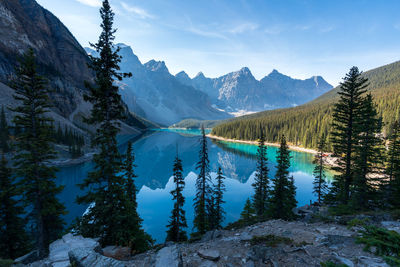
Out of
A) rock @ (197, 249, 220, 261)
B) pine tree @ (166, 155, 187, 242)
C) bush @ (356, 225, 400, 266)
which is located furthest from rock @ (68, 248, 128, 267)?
pine tree @ (166, 155, 187, 242)

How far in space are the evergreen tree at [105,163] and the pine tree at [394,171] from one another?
2452 cm

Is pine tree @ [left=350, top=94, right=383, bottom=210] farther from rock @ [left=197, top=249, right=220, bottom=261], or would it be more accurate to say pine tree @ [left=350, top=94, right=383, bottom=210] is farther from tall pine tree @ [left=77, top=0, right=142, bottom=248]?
tall pine tree @ [left=77, top=0, right=142, bottom=248]

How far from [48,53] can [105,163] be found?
665ft

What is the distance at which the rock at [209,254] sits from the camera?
7203 mm

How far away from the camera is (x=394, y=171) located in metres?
18.3

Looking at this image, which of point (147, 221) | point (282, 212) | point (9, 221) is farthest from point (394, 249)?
point (147, 221)

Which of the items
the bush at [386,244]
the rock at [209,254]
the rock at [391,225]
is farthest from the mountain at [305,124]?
the rock at [209,254]

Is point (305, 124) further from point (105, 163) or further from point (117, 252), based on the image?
point (117, 252)

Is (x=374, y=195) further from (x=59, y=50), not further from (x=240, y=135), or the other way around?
(x=59, y=50)

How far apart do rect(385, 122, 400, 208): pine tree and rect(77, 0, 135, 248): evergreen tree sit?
80.5 ft

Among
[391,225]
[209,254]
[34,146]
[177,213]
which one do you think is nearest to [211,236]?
[209,254]

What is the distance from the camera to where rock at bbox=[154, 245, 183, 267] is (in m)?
6.64

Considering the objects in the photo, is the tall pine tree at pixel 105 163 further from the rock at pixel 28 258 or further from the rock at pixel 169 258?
the rock at pixel 169 258

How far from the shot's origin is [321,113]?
346 feet
